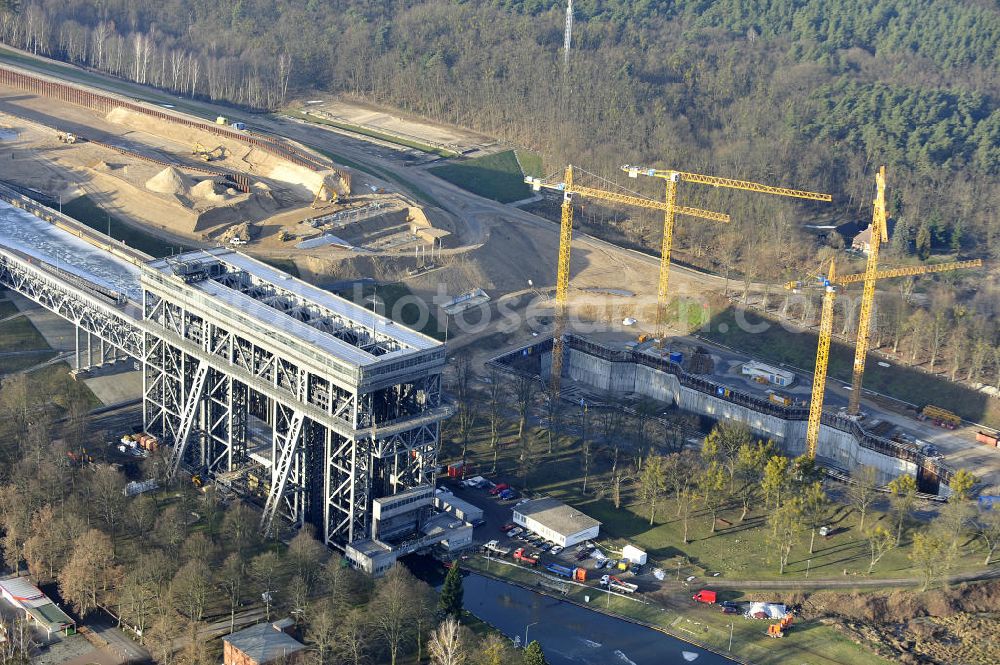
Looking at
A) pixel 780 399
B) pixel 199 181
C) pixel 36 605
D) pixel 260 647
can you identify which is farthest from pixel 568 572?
pixel 199 181

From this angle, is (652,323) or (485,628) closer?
(485,628)

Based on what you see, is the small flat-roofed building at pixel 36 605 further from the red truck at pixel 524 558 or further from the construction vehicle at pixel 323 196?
the construction vehicle at pixel 323 196

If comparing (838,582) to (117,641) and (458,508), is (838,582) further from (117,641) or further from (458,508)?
(117,641)

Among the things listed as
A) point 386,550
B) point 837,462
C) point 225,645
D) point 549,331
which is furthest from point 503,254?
point 225,645

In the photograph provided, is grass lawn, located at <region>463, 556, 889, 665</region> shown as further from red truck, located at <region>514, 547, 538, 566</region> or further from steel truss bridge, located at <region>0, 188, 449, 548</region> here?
steel truss bridge, located at <region>0, 188, 449, 548</region>

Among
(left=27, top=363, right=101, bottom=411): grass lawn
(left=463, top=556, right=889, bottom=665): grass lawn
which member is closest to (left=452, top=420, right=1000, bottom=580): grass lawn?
(left=463, top=556, right=889, bottom=665): grass lawn

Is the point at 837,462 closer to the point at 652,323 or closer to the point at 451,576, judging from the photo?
the point at 652,323
